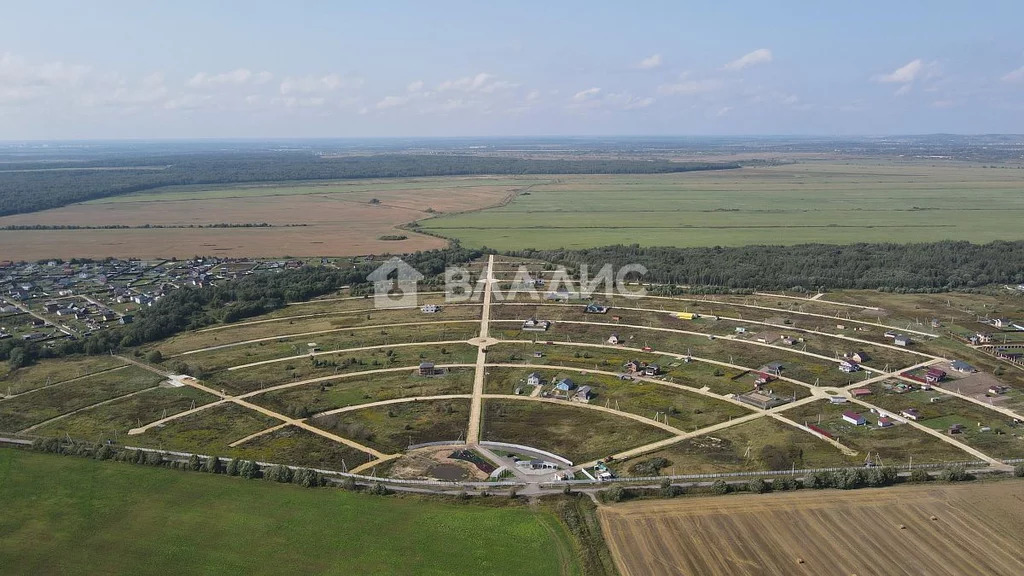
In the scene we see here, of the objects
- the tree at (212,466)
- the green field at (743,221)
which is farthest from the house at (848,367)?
the green field at (743,221)

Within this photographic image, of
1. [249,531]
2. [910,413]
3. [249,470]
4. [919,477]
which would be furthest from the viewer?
[910,413]

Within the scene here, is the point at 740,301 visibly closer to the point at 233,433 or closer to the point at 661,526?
the point at 661,526

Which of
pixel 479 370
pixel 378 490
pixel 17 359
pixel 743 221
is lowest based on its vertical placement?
pixel 378 490

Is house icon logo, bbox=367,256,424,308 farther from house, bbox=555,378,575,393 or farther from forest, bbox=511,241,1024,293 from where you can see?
house, bbox=555,378,575,393

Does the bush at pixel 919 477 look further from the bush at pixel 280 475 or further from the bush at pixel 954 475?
the bush at pixel 280 475

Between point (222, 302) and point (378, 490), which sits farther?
point (222, 302)

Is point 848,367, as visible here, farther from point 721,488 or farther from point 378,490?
point 378,490

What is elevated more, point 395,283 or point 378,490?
point 395,283

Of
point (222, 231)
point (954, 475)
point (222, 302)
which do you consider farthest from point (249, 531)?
point (222, 231)
